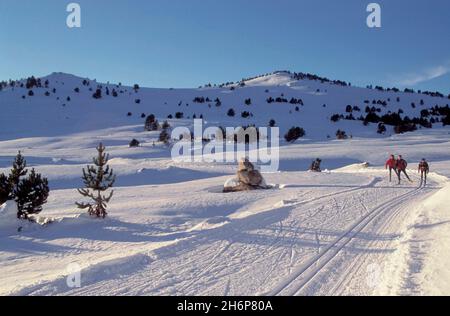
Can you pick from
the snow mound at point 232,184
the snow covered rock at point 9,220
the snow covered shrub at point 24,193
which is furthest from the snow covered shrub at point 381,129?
the snow covered rock at point 9,220

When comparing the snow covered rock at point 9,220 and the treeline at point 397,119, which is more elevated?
the treeline at point 397,119

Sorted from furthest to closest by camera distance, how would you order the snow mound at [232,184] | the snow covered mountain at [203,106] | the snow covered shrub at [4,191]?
1. the snow covered mountain at [203,106]
2. the snow mound at [232,184]
3. the snow covered shrub at [4,191]

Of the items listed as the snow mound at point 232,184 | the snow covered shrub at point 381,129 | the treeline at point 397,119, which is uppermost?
the treeline at point 397,119

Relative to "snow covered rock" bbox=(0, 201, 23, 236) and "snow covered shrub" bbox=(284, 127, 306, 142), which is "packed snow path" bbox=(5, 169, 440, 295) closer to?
"snow covered rock" bbox=(0, 201, 23, 236)

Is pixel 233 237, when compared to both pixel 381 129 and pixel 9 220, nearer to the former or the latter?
pixel 9 220

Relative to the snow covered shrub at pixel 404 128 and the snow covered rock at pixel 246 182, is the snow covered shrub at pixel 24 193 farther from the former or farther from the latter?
the snow covered shrub at pixel 404 128

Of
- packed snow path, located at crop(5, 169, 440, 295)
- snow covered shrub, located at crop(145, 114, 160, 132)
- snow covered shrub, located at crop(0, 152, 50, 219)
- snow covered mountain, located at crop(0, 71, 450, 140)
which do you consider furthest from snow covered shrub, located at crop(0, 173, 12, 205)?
snow covered mountain, located at crop(0, 71, 450, 140)

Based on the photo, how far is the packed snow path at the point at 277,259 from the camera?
22.1 ft

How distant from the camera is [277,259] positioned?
27.2 ft

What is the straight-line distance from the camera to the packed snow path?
22.1 feet
